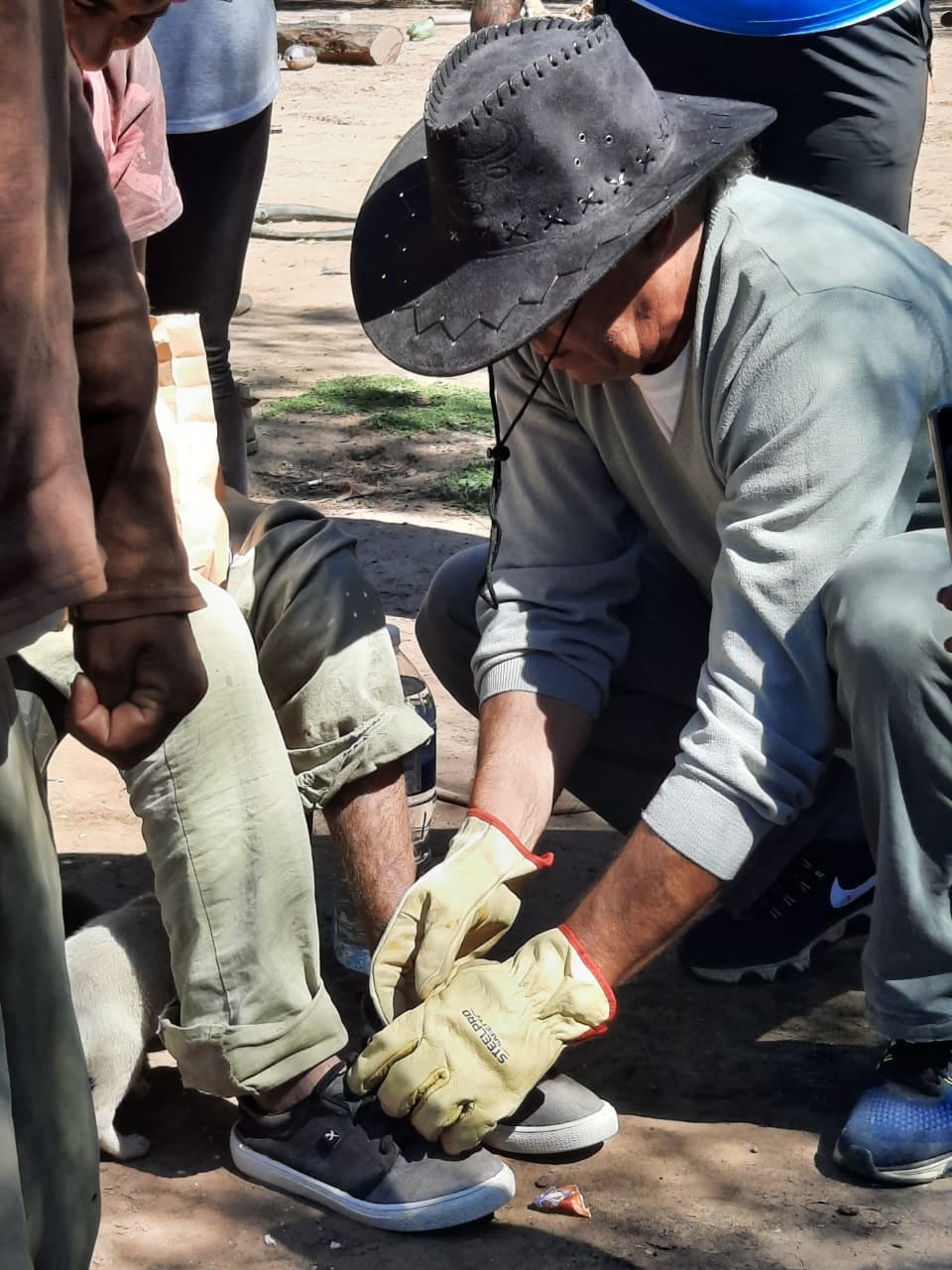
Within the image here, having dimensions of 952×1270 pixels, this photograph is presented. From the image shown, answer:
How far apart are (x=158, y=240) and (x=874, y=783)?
2.33 metres

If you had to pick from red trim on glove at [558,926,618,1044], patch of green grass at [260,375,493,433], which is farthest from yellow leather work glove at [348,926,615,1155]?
patch of green grass at [260,375,493,433]

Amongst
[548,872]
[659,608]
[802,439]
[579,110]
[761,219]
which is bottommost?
[548,872]

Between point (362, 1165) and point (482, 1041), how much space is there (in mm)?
248

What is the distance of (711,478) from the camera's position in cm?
249

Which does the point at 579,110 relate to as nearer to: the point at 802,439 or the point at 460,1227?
the point at 802,439

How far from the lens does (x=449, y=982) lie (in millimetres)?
2309

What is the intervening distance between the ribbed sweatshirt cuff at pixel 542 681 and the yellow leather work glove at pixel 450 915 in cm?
28

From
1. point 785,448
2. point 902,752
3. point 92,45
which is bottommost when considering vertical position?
point 902,752

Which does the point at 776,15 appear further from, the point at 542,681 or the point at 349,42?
the point at 349,42

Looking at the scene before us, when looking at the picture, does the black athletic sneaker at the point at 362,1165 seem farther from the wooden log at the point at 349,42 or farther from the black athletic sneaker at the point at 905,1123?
the wooden log at the point at 349,42

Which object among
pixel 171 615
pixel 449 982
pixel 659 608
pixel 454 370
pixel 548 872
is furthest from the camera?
pixel 548 872

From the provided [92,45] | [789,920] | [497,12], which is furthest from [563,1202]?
[497,12]

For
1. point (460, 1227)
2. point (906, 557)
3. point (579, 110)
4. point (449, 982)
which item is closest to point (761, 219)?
point (579, 110)

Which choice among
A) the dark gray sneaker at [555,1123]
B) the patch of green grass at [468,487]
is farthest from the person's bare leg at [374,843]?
the patch of green grass at [468,487]
